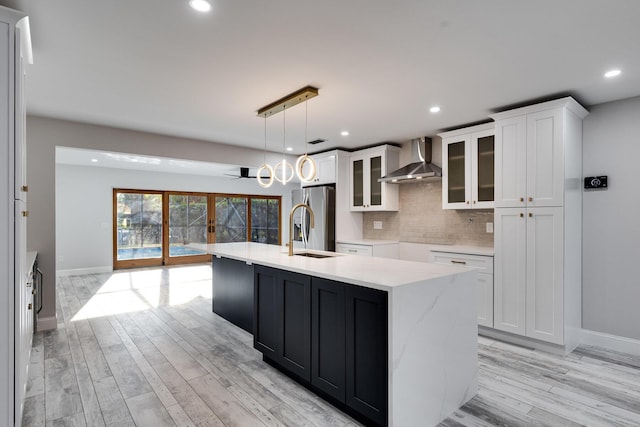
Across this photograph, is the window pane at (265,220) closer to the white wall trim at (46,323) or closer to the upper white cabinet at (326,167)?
the upper white cabinet at (326,167)

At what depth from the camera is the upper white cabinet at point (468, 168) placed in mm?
3713

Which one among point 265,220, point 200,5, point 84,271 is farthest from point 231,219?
point 200,5

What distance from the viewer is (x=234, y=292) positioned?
382 centimetres

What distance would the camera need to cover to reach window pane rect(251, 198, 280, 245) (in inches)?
374

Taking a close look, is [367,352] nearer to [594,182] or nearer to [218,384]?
[218,384]

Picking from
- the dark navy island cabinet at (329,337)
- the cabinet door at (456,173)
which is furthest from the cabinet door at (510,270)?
the dark navy island cabinet at (329,337)

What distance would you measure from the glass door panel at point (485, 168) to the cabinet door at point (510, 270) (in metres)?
0.31

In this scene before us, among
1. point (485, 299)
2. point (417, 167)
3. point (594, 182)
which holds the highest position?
point (417, 167)

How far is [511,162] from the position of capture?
11.0 feet

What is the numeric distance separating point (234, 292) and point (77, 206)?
528 centimetres

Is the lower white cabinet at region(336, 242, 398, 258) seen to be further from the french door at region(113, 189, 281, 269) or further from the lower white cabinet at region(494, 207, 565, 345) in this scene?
the french door at region(113, 189, 281, 269)

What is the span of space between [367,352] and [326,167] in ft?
12.7

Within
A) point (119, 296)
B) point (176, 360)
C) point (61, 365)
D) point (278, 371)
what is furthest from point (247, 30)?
point (119, 296)

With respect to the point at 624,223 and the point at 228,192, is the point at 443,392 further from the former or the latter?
the point at 228,192
